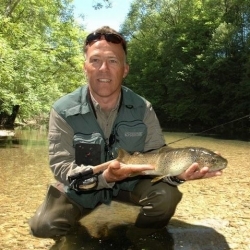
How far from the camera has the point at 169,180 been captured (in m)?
3.74

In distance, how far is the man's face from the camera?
3.73 metres

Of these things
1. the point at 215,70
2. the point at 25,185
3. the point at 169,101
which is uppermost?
the point at 215,70

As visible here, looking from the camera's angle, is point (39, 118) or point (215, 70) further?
point (39, 118)

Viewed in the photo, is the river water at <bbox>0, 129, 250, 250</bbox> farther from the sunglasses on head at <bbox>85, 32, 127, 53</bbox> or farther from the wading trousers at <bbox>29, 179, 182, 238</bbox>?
the sunglasses on head at <bbox>85, 32, 127, 53</bbox>

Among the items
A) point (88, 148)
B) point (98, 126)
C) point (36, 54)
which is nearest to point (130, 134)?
point (98, 126)

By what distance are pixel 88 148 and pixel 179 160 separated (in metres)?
0.99

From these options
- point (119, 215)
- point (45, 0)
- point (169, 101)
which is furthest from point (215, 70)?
point (119, 215)

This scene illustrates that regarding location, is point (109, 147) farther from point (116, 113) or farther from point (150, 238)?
point (150, 238)

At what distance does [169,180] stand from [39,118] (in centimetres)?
5123

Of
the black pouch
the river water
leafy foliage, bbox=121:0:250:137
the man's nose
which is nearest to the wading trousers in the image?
the river water

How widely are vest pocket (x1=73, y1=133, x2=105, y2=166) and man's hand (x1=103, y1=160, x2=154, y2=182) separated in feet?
1.54

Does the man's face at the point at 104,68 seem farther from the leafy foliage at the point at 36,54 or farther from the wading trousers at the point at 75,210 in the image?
the leafy foliage at the point at 36,54

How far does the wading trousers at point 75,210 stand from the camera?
11.7ft

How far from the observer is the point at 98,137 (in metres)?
3.77
